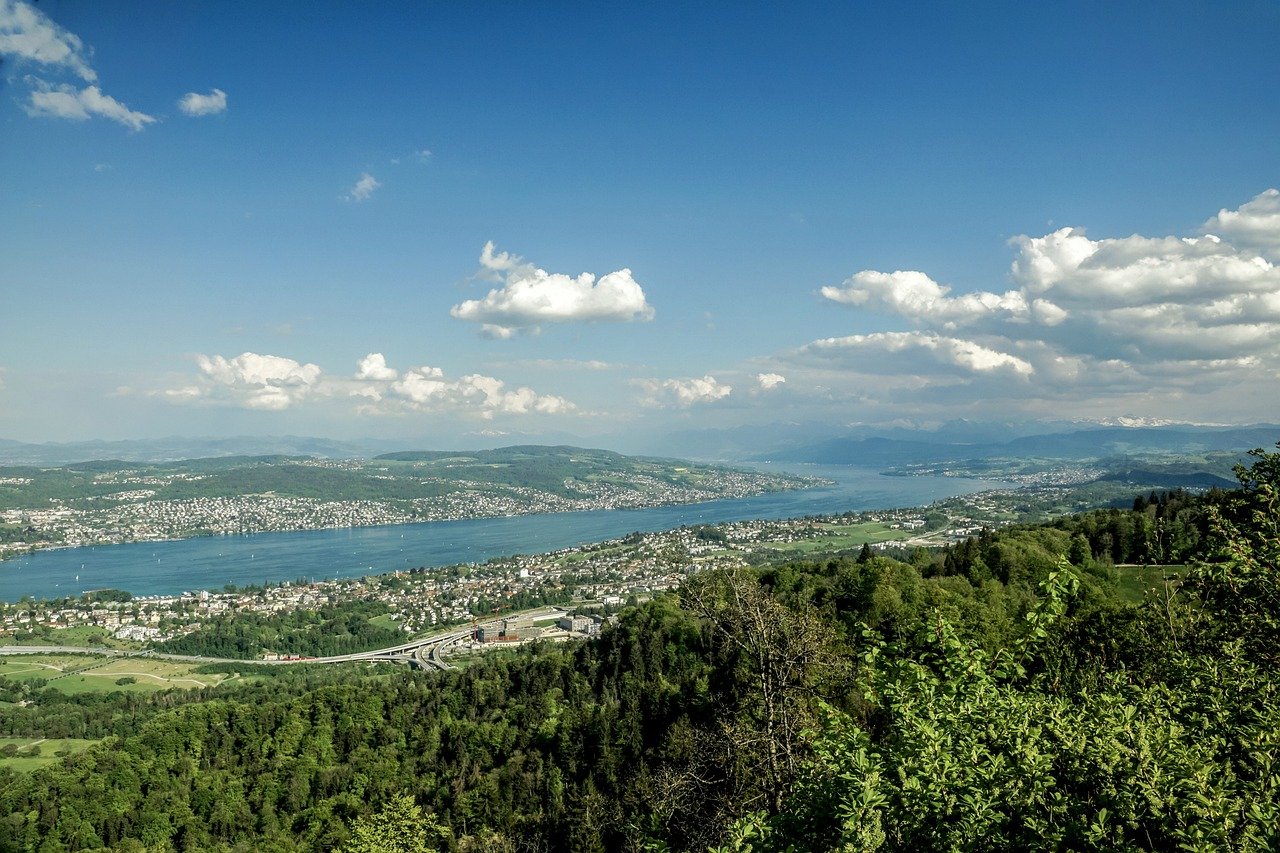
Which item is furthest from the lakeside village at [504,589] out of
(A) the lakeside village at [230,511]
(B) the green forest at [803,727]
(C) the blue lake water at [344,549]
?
(A) the lakeside village at [230,511]

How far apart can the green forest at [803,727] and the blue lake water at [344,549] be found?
38890mm

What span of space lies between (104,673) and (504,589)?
37.4 meters

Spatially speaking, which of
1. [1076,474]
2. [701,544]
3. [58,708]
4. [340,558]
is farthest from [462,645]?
[1076,474]

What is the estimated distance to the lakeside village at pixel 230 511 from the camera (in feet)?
424

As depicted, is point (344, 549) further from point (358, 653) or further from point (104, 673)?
point (104, 673)

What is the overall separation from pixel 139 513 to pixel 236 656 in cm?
10962

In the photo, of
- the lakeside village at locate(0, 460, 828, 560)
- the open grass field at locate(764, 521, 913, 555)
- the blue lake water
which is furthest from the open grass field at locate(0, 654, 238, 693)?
the lakeside village at locate(0, 460, 828, 560)

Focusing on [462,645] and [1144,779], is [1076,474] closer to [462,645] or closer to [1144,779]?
[462,645]

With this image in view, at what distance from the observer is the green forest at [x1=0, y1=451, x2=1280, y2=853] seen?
384cm

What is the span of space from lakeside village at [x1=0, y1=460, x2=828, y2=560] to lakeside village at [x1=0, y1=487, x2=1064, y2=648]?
63.7 meters

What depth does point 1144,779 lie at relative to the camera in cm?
346

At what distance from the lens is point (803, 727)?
700cm

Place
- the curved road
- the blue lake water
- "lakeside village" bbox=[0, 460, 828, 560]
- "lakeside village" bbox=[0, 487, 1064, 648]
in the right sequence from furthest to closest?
"lakeside village" bbox=[0, 460, 828, 560]
the blue lake water
"lakeside village" bbox=[0, 487, 1064, 648]
the curved road

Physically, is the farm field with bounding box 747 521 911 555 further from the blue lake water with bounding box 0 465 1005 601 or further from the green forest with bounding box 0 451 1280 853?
the green forest with bounding box 0 451 1280 853
